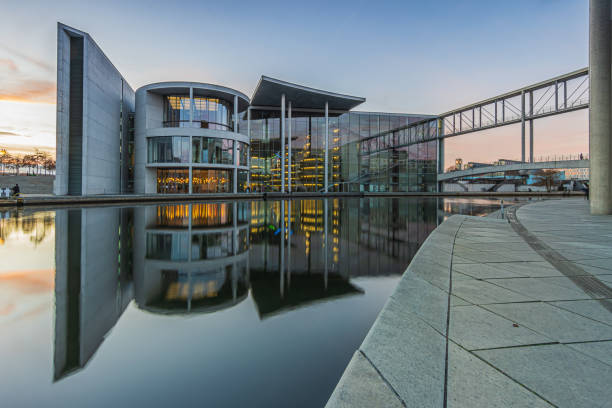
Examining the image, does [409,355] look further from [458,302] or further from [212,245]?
[212,245]

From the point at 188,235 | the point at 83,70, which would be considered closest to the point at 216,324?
the point at 188,235

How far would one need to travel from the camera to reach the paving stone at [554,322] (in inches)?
104

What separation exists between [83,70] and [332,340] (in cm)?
4044

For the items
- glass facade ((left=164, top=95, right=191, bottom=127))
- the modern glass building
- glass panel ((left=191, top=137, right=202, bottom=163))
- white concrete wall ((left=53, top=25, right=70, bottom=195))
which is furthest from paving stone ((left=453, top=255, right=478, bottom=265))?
glass facade ((left=164, top=95, right=191, bottom=127))

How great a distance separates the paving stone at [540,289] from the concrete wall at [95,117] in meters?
38.6

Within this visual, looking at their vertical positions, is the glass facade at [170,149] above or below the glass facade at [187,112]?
below

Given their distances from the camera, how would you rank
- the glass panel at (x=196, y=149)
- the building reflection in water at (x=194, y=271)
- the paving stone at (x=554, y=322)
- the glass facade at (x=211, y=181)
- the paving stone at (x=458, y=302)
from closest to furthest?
the paving stone at (x=554, y=322) → the paving stone at (x=458, y=302) → the building reflection in water at (x=194, y=271) → the glass panel at (x=196, y=149) → the glass facade at (x=211, y=181)

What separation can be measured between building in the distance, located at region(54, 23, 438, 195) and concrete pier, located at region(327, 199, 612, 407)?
38.2m

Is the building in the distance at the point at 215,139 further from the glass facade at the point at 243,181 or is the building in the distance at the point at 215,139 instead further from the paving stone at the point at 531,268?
the paving stone at the point at 531,268

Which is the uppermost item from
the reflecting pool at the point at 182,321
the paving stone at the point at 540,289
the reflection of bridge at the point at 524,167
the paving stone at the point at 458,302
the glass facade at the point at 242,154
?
the glass facade at the point at 242,154

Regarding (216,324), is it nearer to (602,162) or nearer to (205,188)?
(602,162)

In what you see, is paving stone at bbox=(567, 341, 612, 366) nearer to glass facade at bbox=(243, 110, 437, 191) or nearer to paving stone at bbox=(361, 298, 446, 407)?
paving stone at bbox=(361, 298, 446, 407)

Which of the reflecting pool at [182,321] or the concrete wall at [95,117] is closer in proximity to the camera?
the reflecting pool at [182,321]

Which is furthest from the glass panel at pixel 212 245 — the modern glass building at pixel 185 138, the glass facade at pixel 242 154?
the glass facade at pixel 242 154
